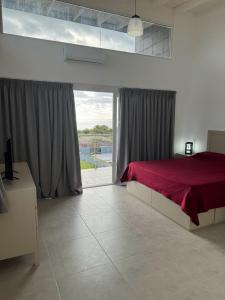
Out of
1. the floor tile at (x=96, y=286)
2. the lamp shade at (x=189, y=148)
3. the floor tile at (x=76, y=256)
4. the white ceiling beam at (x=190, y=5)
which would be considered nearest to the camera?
the floor tile at (x=96, y=286)

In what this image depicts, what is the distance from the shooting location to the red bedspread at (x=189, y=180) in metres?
2.70

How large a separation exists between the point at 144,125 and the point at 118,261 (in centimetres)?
287

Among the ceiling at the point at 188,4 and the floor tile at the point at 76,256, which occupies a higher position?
the ceiling at the point at 188,4

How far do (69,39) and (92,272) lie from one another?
137 inches

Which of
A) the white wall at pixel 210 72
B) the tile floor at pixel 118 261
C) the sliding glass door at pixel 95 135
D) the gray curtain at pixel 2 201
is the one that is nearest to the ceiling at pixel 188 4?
the white wall at pixel 210 72

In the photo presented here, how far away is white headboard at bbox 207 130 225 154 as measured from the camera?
4.28 metres

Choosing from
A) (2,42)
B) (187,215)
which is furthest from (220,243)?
(2,42)

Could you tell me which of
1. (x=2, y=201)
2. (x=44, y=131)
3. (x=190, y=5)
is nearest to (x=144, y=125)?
(x=44, y=131)

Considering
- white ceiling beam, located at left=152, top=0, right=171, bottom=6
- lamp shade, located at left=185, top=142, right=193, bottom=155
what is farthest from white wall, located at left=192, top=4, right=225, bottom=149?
white ceiling beam, located at left=152, top=0, right=171, bottom=6

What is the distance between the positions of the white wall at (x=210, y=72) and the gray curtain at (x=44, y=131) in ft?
8.91

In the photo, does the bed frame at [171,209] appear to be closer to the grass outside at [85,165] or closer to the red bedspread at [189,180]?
the red bedspread at [189,180]

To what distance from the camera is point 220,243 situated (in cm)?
252

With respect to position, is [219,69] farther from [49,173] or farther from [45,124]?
[49,173]

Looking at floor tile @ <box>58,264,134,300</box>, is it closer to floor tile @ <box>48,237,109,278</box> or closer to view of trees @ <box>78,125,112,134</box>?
floor tile @ <box>48,237,109,278</box>
